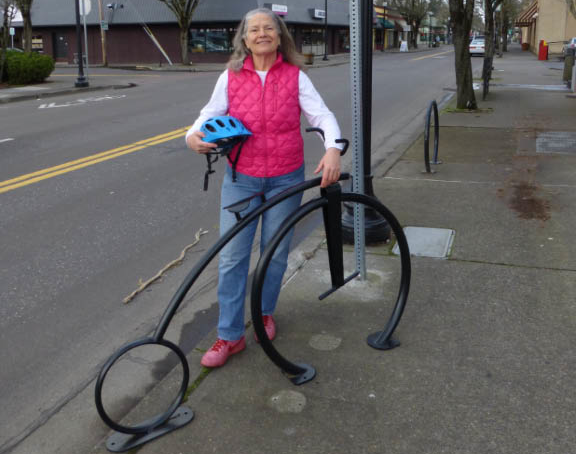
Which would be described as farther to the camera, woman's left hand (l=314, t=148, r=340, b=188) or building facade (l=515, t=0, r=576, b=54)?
building facade (l=515, t=0, r=576, b=54)

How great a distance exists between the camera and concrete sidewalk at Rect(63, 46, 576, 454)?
2.75 meters

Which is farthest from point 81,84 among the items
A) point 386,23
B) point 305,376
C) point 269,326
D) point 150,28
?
point 386,23

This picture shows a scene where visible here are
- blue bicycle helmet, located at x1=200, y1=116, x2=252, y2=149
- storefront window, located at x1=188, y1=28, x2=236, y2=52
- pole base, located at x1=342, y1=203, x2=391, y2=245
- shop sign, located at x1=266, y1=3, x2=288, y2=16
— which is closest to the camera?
blue bicycle helmet, located at x1=200, y1=116, x2=252, y2=149

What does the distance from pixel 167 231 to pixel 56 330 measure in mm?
2062

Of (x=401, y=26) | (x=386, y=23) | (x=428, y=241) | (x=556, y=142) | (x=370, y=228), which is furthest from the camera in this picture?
(x=401, y=26)

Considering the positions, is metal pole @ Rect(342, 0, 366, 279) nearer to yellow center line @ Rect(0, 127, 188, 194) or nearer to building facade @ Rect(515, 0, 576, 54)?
yellow center line @ Rect(0, 127, 188, 194)

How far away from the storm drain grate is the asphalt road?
2.24 m

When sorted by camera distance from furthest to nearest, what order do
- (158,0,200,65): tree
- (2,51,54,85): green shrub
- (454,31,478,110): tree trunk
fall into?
1. (158,0,200,65): tree
2. (2,51,54,85): green shrub
3. (454,31,478,110): tree trunk

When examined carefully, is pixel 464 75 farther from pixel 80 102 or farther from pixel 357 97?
pixel 357 97

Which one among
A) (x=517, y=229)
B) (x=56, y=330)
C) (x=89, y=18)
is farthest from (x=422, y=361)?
(x=89, y=18)

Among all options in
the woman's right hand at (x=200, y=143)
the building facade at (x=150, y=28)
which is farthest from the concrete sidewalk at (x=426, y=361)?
the building facade at (x=150, y=28)

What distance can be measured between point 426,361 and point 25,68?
22.5 metres

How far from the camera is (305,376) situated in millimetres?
3184

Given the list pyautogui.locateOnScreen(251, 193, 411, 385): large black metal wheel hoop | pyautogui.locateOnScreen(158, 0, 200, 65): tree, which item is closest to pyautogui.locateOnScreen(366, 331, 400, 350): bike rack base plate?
pyautogui.locateOnScreen(251, 193, 411, 385): large black metal wheel hoop
